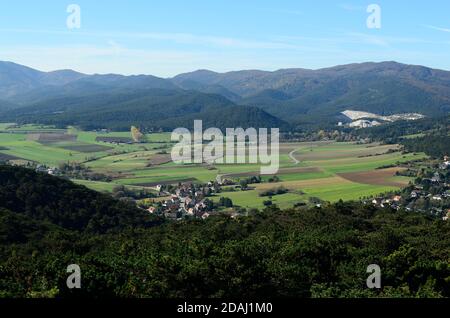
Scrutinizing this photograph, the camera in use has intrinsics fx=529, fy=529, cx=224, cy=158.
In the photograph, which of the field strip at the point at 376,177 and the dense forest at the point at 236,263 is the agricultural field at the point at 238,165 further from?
the dense forest at the point at 236,263

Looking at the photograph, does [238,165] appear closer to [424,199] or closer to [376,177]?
[376,177]

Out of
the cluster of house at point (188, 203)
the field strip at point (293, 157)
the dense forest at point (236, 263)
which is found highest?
the dense forest at point (236, 263)

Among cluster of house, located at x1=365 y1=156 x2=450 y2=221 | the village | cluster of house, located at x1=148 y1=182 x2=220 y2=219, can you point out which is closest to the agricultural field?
the village

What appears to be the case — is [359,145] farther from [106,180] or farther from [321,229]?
[321,229]

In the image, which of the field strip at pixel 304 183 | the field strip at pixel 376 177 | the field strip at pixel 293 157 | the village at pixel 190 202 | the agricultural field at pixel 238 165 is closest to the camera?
the village at pixel 190 202

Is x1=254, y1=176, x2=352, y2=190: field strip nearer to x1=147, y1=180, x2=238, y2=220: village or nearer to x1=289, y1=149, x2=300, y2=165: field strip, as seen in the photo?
x1=147, y1=180, x2=238, y2=220: village

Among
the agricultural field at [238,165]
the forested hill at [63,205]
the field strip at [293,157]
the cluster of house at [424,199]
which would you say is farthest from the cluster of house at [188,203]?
the field strip at [293,157]
